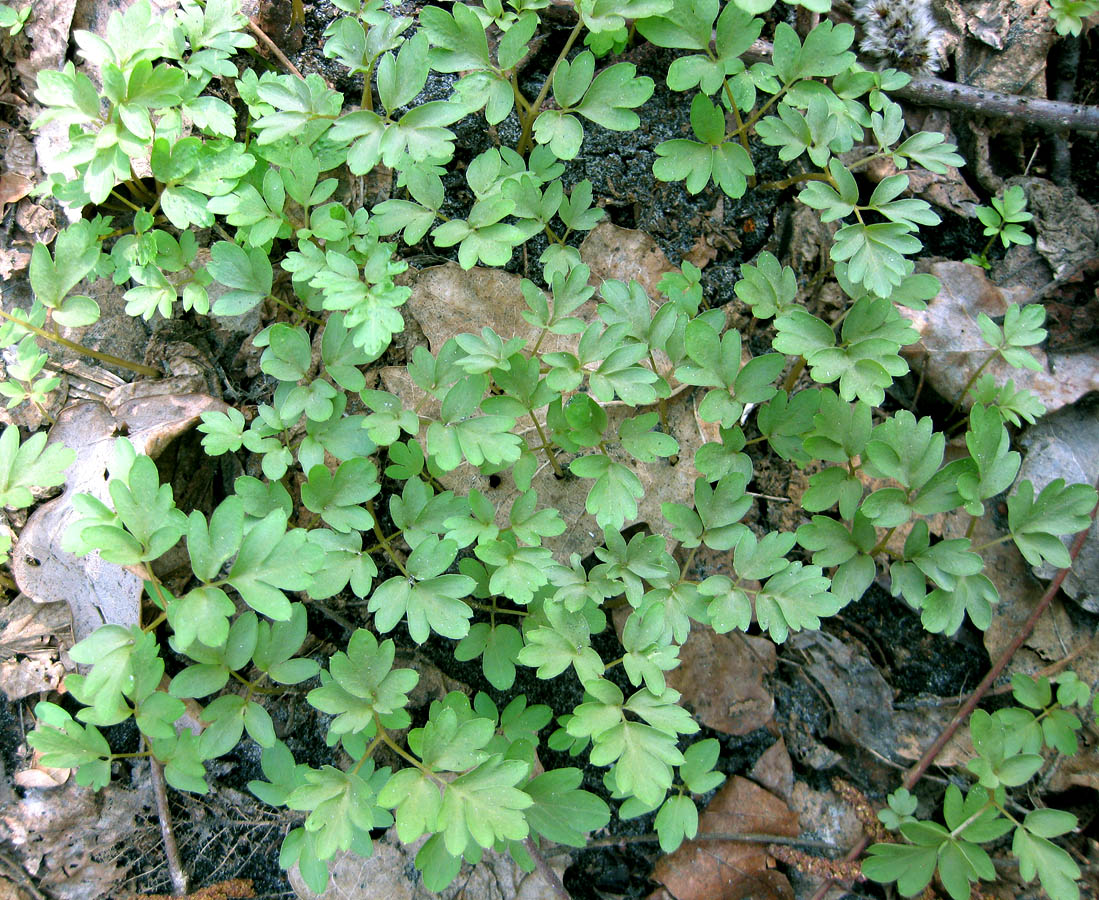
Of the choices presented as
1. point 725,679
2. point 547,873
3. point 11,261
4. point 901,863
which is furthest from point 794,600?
point 11,261

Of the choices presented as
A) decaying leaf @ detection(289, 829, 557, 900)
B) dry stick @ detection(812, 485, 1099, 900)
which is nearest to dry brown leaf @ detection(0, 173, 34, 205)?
decaying leaf @ detection(289, 829, 557, 900)

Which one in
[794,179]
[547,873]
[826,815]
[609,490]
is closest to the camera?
[609,490]

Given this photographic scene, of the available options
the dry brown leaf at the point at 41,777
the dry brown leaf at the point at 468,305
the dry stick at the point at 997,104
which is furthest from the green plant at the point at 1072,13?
the dry brown leaf at the point at 41,777

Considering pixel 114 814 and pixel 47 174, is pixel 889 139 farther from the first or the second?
pixel 114 814

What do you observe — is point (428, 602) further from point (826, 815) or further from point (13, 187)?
point (13, 187)

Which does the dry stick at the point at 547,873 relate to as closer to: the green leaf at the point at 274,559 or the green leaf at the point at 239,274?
the green leaf at the point at 274,559

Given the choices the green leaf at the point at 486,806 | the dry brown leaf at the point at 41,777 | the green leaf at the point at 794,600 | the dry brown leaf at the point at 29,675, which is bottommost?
the dry brown leaf at the point at 41,777

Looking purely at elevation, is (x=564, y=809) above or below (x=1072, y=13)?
below
